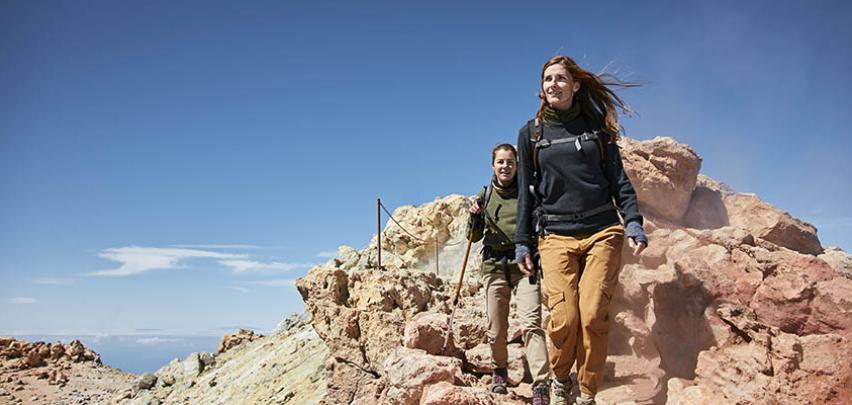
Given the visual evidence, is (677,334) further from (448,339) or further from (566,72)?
(566,72)

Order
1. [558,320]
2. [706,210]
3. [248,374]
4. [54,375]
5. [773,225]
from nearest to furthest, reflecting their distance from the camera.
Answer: [558,320] → [773,225] → [706,210] → [248,374] → [54,375]

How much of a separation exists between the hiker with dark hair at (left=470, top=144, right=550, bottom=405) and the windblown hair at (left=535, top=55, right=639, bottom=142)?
1021mm

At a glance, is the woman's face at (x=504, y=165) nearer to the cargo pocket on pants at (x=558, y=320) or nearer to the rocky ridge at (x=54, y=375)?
the cargo pocket on pants at (x=558, y=320)

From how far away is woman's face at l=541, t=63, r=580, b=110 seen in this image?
407 centimetres

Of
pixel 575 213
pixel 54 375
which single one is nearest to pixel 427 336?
pixel 575 213

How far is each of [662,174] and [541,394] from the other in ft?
25.2

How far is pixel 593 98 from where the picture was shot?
4.30m

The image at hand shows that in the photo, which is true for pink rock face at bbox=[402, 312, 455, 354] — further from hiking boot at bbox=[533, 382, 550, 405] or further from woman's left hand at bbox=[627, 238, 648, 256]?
woman's left hand at bbox=[627, 238, 648, 256]

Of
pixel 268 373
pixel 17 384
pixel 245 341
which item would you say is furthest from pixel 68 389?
pixel 268 373

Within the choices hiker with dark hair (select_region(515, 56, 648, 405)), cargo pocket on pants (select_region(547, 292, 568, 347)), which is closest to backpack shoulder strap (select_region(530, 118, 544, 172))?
hiker with dark hair (select_region(515, 56, 648, 405))

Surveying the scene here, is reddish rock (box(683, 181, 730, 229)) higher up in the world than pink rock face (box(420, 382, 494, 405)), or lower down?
higher up

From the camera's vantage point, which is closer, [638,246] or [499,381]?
[638,246]

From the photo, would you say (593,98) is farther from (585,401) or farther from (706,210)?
(706,210)

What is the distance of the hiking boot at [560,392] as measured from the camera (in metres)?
3.79
